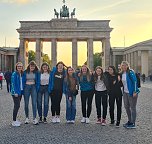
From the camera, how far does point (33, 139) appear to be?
9.18 meters

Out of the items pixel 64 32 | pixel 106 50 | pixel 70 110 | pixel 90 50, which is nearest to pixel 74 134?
pixel 70 110

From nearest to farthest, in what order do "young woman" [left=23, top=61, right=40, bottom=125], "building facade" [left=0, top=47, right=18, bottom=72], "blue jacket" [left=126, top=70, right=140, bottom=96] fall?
"blue jacket" [left=126, top=70, right=140, bottom=96], "young woman" [left=23, top=61, right=40, bottom=125], "building facade" [left=0, top=47, right=18, bottom=72]

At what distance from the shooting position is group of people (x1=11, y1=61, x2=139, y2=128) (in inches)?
452

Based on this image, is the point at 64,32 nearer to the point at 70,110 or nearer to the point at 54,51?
the point at 54,51

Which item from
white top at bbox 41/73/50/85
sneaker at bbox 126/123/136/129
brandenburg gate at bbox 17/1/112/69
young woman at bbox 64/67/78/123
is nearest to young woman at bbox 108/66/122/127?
sneaker at bbox 126/123/136/129

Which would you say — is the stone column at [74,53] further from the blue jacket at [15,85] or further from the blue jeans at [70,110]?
the blue jacket at [15,85]

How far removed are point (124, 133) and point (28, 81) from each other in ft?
12.5

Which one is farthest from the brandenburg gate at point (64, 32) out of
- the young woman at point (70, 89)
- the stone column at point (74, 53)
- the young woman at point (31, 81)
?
the young woman at point (31, 81)

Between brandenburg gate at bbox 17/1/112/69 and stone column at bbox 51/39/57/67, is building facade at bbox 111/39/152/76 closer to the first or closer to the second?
brandenburg gate at bbox 17/1/112/69

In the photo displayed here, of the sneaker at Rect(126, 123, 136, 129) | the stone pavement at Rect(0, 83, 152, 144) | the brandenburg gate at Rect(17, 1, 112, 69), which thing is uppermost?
the brandenburg gate at Rect(17, 1, 112, 69)

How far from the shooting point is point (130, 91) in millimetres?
11125

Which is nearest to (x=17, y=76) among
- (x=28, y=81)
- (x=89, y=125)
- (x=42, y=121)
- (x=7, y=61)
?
(x=28, y=81)

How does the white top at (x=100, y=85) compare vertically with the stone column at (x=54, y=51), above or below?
below

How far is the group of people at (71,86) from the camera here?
11.5 m
